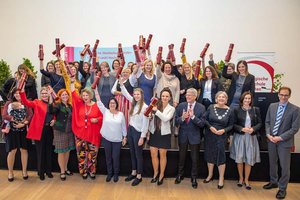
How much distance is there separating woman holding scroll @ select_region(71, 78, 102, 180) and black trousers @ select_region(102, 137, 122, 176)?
155mm

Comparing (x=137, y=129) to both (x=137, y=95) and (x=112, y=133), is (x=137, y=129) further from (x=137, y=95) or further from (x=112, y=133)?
(x=137, y=95)

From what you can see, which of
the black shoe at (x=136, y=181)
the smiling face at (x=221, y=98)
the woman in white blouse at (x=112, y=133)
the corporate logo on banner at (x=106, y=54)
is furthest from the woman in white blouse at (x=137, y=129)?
the corporate logo on banner at (x=106, y=54)

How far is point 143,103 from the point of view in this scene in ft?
12.0

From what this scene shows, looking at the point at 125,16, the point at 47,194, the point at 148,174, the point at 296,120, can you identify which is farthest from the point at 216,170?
the point at 125,16

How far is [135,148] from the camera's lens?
373cm

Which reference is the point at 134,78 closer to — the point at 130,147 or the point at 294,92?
the point at 130,147

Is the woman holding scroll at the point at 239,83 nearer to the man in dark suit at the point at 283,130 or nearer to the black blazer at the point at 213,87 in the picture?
the black blazer at the point at 213,87

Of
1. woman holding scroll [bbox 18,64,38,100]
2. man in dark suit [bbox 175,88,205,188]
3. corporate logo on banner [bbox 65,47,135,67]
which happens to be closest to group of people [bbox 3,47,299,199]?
man in dark suit [bbox 175,88,205,188]

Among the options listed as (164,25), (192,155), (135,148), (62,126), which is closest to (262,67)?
(164,25)

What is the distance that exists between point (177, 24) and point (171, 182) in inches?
183

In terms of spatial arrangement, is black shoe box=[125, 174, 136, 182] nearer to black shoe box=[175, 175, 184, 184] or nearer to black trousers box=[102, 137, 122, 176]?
black trousers box=[102, 137, 122, 176]

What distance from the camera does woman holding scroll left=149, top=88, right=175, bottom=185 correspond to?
3.57m

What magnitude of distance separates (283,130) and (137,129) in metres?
1.90

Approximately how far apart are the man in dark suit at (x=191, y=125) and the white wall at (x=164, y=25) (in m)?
3.91
